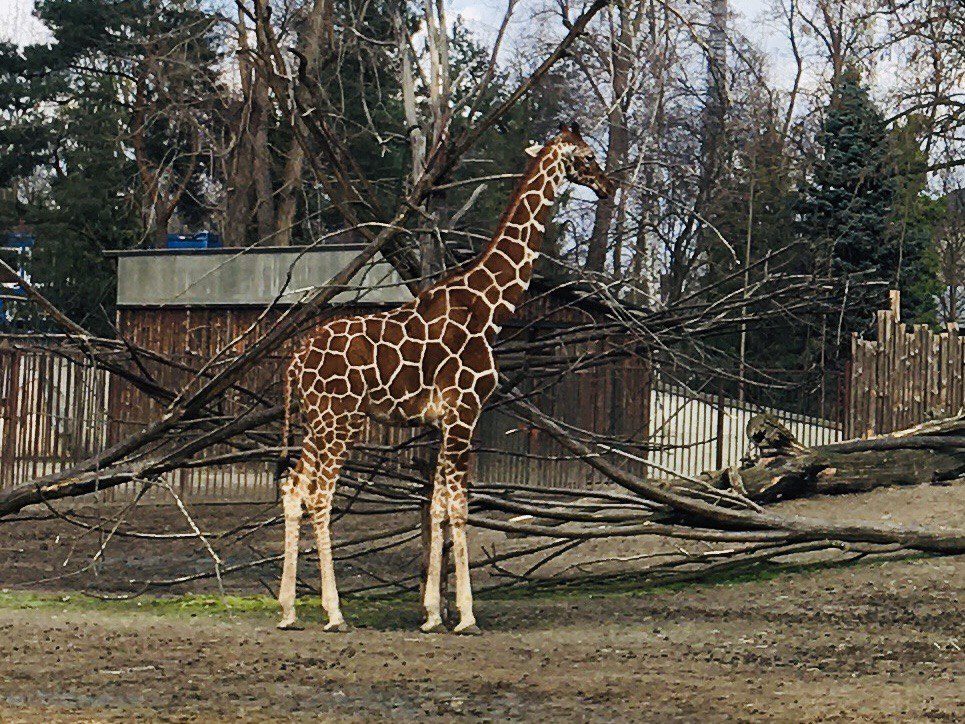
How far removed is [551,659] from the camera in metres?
8.17

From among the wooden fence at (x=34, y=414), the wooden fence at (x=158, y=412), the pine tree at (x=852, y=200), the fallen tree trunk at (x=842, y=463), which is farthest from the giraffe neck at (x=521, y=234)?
the pine tree at (x=852, y=200)

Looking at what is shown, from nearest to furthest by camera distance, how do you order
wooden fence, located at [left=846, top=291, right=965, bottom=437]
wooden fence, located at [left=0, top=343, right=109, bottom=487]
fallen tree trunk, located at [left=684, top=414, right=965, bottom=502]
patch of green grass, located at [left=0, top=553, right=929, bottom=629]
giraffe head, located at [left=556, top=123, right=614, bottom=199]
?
1. giraffe head, located at [left=556, top=123, right=614, bottom=199]
2. patch of green grass, located at [left=0, top=553, right=929, bottom=629]
3. fallen tree trunk, located at [left=684, top=414, right=965, bottom=502]
4. wooden fence, located at [left=0, top=343, right=109, bottom=487]
5. wooden fence, located at [left=846, top=291, right=965, bottom=437]

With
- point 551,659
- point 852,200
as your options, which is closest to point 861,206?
point 852,200

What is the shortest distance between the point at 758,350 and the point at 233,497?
21019mm

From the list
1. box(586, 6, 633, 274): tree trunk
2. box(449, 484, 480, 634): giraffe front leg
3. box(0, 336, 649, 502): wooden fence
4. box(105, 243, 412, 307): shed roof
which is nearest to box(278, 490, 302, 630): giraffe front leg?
box(449, 484, 480, 634): giraffe front leg

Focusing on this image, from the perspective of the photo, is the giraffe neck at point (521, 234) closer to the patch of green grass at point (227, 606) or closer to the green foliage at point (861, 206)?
the patch of green grass at point (227, 606)

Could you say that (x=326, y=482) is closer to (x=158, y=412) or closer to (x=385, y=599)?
(x=385, y=599)

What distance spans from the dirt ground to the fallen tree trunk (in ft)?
9.55

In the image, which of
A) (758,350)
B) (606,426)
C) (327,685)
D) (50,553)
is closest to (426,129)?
(606,426)

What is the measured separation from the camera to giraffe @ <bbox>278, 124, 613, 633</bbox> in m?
8.97

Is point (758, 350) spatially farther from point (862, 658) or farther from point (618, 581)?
point (862, 658)

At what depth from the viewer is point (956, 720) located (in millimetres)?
6789

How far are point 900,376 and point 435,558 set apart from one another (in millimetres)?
12652

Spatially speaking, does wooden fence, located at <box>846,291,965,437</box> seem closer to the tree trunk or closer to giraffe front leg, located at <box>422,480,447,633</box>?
giraffe front leg, located at <box>422,480,447,633</box>
